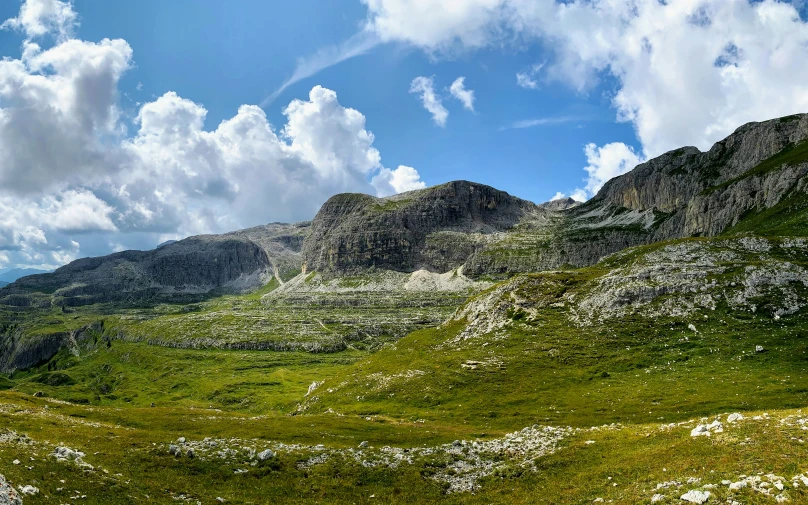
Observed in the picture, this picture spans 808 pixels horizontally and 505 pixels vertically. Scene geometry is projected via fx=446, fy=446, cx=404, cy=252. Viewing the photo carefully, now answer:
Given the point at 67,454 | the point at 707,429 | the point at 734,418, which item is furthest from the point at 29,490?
the point at 734,418

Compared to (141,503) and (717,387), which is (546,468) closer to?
(141,503)

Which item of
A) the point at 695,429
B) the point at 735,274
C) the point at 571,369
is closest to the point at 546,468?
the point at 695,429

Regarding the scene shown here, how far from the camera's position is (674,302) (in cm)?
8512

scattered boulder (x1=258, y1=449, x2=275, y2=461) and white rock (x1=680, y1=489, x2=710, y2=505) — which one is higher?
white rock (x1=680, y1=489, x2=710, y2=505)

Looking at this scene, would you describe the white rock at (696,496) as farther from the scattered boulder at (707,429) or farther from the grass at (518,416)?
the scattered boulder at (707,429)

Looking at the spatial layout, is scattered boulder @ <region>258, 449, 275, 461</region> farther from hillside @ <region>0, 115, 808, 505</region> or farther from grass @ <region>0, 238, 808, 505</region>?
grass @ <region>0, 238, 808, 505</region>

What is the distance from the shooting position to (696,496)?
21281 millimetres

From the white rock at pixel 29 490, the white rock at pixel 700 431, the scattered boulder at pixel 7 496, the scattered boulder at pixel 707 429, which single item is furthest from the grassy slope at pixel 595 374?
the scattered boulder at pixel 7 496

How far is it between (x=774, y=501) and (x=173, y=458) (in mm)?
41207

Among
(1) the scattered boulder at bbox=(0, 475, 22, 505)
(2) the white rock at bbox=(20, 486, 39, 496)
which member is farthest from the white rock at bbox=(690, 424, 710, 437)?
(2) the white rock at bbox=(20, 486, 39, 496)

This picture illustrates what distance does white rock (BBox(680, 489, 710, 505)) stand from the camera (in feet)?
68.7

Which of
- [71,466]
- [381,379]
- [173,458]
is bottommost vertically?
[381,379]

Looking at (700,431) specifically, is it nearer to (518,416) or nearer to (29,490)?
(518,416)

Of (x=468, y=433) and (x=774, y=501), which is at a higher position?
(x=774, y=501)
